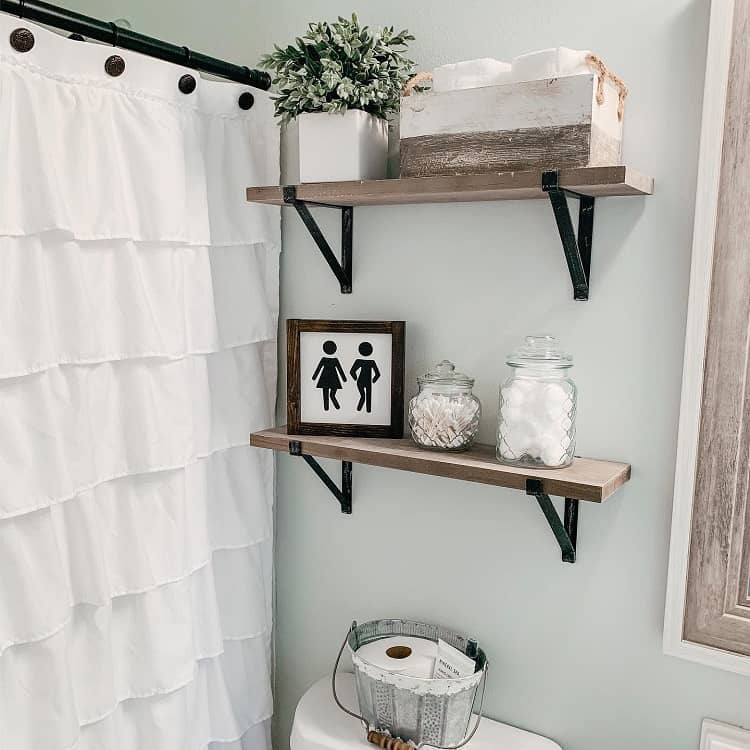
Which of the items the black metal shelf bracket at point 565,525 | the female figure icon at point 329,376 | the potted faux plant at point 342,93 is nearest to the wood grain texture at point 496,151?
the potted faux plant at point 342,93

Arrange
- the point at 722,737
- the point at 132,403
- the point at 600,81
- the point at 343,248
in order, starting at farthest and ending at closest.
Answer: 1. the point at 343,248
2. the point at 132,403
3. the point at 722,737
4. the point at 600,81

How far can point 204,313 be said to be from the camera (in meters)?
1.40

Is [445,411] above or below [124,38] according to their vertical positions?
below

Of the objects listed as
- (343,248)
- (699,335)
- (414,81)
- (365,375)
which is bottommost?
(365,375)

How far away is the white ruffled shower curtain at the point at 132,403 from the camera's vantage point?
1120 millimetres

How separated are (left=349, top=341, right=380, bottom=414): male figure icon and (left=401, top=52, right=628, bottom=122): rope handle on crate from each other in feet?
1.39

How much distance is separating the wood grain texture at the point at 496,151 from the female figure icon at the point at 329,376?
35cm

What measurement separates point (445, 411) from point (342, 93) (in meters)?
0.52

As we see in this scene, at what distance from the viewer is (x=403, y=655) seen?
1312 mm

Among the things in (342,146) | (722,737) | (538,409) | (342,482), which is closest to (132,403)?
(342,482)

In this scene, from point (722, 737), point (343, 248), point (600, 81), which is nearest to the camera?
point (600, 81)

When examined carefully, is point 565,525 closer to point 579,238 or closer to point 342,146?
point 579,238

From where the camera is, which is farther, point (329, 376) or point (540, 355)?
point (329, 376)

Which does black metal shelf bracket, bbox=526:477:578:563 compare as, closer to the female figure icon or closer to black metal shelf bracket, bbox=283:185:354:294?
the female figure icon
